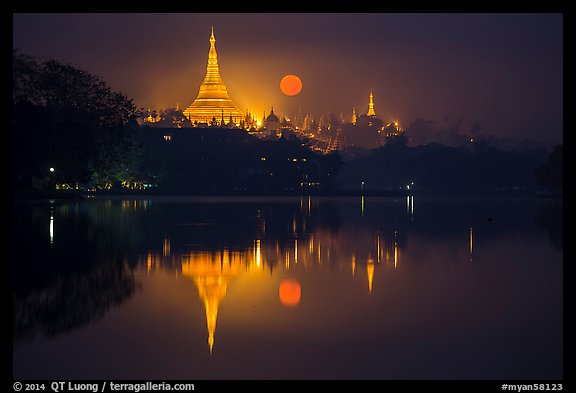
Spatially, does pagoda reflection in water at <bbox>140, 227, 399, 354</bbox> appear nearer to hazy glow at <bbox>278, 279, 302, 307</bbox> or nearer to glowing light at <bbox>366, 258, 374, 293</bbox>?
glowing light at <bbox>366, 258, 374, 293</bbox>

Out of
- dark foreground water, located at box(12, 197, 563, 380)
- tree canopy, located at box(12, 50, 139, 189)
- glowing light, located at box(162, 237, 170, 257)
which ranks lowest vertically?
dark foreground water, located at box(12, 197, 563, 380)

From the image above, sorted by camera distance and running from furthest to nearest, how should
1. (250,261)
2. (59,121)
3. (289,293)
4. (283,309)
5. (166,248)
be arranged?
(59,121) < (166,248) < (250,261) < (289,293) < (283,309)

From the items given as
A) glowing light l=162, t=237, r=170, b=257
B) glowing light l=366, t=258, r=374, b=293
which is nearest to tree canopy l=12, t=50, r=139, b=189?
glowing light l=162, t=237, r=170, b=257

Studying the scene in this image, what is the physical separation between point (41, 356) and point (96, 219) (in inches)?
1173

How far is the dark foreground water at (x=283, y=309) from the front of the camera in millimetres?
11883

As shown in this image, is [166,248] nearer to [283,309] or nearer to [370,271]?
[370,271]

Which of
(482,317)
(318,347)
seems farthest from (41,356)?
(482,317)

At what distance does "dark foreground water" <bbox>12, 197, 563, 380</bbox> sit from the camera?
11883 millimetres

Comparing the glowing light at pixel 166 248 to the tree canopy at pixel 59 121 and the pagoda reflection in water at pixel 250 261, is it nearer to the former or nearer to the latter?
the pagoda reflection in water at pixel 250 261

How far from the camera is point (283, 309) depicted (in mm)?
15922

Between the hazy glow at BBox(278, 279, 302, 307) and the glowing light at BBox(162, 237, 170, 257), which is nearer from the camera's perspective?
the hazy glow at BBox(278, 279, 302, 307)

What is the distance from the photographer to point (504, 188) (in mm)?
168625

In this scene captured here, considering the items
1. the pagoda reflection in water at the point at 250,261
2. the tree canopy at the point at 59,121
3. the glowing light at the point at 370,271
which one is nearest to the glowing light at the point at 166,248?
the pagoda reflection in water at the point at 250,261

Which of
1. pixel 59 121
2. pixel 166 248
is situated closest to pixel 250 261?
pixel 166 248
